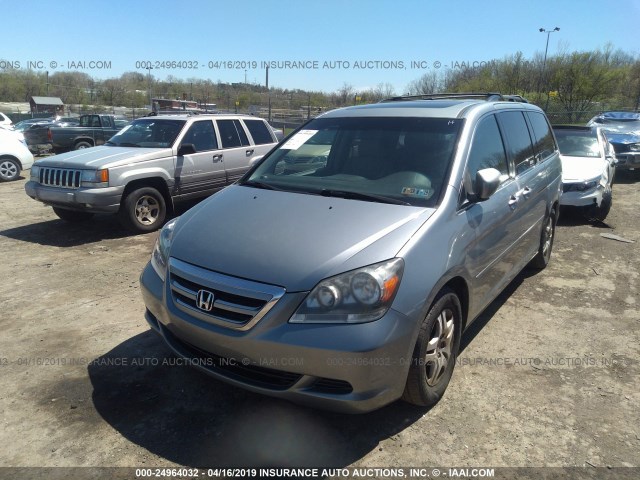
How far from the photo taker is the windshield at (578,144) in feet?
28.5

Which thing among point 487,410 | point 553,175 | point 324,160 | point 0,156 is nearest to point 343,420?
point 487,410

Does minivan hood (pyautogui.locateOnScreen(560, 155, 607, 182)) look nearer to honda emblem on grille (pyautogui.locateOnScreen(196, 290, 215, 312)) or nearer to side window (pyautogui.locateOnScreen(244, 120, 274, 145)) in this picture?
side window (pyautogui.locateOnScreen(244, 120, 274, 145))

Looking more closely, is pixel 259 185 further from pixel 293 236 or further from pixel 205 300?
pixel 205 300

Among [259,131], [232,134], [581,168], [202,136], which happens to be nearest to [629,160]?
[581,168]

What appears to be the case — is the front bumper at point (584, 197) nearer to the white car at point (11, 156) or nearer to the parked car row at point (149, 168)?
the parked car row at point (149, 168)

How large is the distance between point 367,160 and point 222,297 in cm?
163

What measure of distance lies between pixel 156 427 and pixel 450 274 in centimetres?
194

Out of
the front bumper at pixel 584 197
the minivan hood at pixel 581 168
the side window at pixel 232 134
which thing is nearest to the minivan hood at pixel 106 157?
the side window at pixel 232 134

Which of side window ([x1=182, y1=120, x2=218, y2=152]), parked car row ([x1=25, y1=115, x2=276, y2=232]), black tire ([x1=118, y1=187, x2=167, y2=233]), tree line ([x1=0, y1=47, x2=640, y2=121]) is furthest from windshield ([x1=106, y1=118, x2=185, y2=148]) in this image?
tree line ([x1=0, y1=47, x2=640, y2=121])

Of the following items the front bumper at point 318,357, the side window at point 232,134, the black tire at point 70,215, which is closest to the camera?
the front bumper at point 318,357

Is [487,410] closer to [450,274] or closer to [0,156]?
[450,274]

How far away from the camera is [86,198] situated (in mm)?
6281

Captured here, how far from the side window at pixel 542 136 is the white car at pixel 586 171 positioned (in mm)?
2417

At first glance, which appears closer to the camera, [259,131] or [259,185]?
[259,185]
